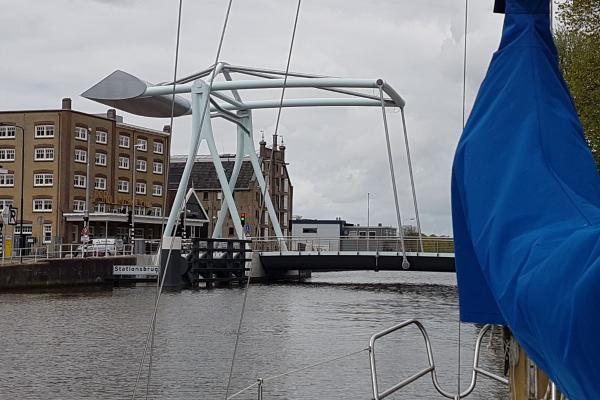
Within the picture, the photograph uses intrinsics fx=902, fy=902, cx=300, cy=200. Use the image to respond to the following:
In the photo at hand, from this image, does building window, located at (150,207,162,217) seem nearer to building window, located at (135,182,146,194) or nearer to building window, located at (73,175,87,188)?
building window, located at (135,182,146,194)

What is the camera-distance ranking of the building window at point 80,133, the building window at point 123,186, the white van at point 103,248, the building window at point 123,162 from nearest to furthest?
the white van at point 103,248
the building window at point 80,133
the building window at point 123,162
the building window at point 123,186

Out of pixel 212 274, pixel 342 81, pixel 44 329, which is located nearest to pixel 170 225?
pixel 212 274

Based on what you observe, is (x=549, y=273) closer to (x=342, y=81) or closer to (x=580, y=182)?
(x=580, y=182)

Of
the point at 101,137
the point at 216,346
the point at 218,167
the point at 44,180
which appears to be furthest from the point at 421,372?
the point at 101,137

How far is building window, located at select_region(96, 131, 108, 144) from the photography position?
64.7 metres

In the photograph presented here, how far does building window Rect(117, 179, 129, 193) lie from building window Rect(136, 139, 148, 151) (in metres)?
2.88

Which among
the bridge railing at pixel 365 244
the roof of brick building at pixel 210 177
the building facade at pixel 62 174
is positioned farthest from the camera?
the roof of brick building at pixel 210 177

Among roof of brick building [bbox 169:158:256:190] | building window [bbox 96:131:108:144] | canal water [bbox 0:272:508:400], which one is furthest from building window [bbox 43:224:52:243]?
canal water [bbox 0:272:508:400]

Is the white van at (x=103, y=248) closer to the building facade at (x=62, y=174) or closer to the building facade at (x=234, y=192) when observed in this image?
the building facade at (x=62, y=174)

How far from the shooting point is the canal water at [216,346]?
1014cm

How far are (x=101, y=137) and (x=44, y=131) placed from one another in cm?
484

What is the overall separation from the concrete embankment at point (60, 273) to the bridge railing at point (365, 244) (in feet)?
23.2

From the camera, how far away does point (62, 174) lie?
6084 cm

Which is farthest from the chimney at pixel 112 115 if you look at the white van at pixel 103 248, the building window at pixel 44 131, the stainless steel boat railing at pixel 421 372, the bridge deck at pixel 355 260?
the stainless steel boat railing at pixel 421 372
